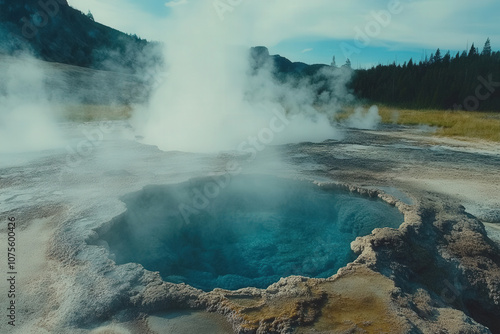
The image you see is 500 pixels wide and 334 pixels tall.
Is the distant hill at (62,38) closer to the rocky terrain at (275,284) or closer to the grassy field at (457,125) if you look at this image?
the grassy field at (457,125)

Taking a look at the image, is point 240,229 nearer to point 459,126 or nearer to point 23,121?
point 23,121

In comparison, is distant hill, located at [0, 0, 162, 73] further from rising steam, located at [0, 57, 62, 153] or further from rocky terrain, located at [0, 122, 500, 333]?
rocky terrain, located at [0, 122, 500, 333]

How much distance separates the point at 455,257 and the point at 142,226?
4171 millimetres

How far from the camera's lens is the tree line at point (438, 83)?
2773cm

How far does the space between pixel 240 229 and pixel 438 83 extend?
30.7m

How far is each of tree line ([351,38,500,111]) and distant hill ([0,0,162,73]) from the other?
22893mm

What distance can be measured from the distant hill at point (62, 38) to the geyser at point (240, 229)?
100ft

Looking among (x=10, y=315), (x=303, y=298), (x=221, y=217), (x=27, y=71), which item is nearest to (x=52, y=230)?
(x=10, y=315)

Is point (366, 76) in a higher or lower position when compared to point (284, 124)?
higher

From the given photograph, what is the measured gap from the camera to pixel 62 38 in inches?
1677

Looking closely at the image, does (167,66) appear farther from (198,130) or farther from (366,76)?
(366,76)

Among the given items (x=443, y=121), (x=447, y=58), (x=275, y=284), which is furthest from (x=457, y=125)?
(x=447, y=58)

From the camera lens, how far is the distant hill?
37656 millimetres

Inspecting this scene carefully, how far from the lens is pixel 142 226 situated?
4.97 meters
